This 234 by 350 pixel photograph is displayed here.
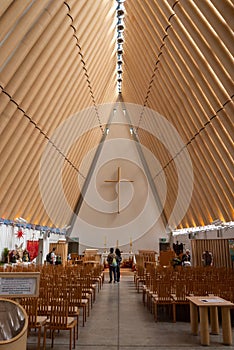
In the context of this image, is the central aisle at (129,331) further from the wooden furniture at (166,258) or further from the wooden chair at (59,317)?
the wooden furniture at (166,258)

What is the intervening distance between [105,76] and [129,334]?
515 inches

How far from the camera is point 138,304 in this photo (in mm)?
9445

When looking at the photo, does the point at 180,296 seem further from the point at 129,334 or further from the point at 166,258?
the point at 166,258

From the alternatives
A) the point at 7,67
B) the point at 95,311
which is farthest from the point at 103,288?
the point at 7,67

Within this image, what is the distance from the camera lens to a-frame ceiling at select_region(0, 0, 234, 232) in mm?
8188

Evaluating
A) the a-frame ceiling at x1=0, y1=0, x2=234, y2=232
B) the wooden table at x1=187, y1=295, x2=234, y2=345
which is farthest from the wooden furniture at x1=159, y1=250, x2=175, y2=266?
the wooden table at x1=187, y1=295, x2=234, y2=345

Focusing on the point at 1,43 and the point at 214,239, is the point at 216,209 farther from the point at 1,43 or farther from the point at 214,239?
the point at 1,43

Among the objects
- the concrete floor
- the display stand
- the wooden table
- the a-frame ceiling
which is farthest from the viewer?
the a-frame ceiling

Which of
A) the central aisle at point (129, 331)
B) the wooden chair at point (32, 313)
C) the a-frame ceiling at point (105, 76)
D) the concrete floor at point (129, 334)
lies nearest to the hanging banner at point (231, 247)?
the a-frame ceiling at point (105, 76)

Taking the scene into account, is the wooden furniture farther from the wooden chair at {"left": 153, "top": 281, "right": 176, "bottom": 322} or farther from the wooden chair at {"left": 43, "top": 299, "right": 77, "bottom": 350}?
the wooden chair at {"left": 43, "top": 299, "right": 77, "bottom": 350}

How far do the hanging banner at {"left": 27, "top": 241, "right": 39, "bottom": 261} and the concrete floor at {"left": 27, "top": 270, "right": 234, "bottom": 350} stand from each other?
6854 millimetres

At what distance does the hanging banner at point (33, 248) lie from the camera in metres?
14.8

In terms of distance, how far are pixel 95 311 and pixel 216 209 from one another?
7280 mm

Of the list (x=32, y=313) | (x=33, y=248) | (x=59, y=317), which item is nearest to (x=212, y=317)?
(x=59, y=317)
